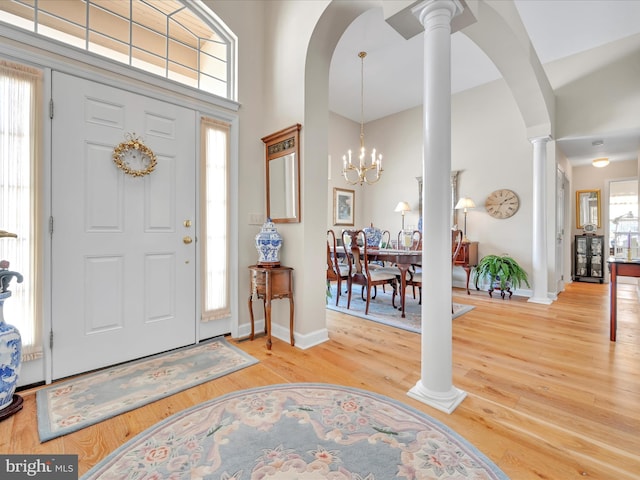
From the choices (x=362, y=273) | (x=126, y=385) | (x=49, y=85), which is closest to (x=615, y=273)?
(x=362, y=273)

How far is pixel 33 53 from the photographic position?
1919 millimetres

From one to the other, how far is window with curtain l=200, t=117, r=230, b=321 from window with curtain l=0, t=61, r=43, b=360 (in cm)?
Answer: 109

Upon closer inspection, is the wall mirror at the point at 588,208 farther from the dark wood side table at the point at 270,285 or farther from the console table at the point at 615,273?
the dark wood side table at the point at 270,285

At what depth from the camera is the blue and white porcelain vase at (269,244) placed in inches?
107

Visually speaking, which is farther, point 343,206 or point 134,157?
point 343,206

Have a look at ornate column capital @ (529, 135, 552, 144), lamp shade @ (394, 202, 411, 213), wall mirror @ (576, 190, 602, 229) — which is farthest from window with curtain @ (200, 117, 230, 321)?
wall mirror @ (576, 190, 602, 229)

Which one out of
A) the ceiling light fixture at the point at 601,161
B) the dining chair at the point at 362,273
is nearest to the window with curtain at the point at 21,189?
the dining chair at the point at 362,273

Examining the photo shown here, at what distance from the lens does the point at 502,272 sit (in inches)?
177

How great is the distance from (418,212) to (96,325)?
5265 millimetres

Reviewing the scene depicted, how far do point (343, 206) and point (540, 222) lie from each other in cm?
340

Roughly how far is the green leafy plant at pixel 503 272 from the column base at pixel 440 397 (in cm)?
325

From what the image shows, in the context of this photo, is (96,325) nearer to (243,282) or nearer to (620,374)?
(243,282)

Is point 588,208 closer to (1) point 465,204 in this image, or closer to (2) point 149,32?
(1) point 465,204

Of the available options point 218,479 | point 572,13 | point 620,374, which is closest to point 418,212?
point 572,13
